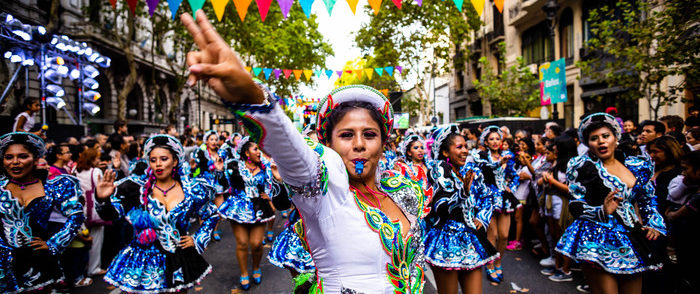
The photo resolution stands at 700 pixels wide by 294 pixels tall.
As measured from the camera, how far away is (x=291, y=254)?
447 cm

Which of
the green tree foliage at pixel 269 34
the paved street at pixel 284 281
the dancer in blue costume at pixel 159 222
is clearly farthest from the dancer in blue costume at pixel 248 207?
the green tree foliage at pixel 269 34

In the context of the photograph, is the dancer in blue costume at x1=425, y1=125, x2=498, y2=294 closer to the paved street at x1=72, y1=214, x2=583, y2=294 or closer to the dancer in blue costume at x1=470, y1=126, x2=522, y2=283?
the dancer in blue costume at x1=470, y1=126, x2=522, y2=283

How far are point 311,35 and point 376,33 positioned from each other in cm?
565

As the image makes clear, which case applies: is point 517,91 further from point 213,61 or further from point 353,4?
point 213,61

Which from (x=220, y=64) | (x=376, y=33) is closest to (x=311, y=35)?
(x=376, y=33)

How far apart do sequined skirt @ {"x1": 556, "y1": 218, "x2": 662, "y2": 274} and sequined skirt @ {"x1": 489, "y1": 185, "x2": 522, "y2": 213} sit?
6.04ft

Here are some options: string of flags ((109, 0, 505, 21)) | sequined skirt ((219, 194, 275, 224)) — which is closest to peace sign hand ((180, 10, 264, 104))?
string of flags ((109, 0, 505, 21))

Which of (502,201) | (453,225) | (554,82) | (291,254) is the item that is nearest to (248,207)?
(291,254)

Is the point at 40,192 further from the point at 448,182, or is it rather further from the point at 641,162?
the point at 641,162

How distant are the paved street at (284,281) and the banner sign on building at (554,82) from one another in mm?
7402

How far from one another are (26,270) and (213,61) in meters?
4.02

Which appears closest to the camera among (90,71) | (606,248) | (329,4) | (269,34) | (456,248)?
(606,248)

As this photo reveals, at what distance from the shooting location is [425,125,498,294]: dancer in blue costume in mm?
3998

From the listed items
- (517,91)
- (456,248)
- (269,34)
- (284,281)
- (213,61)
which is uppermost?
(269,34)
